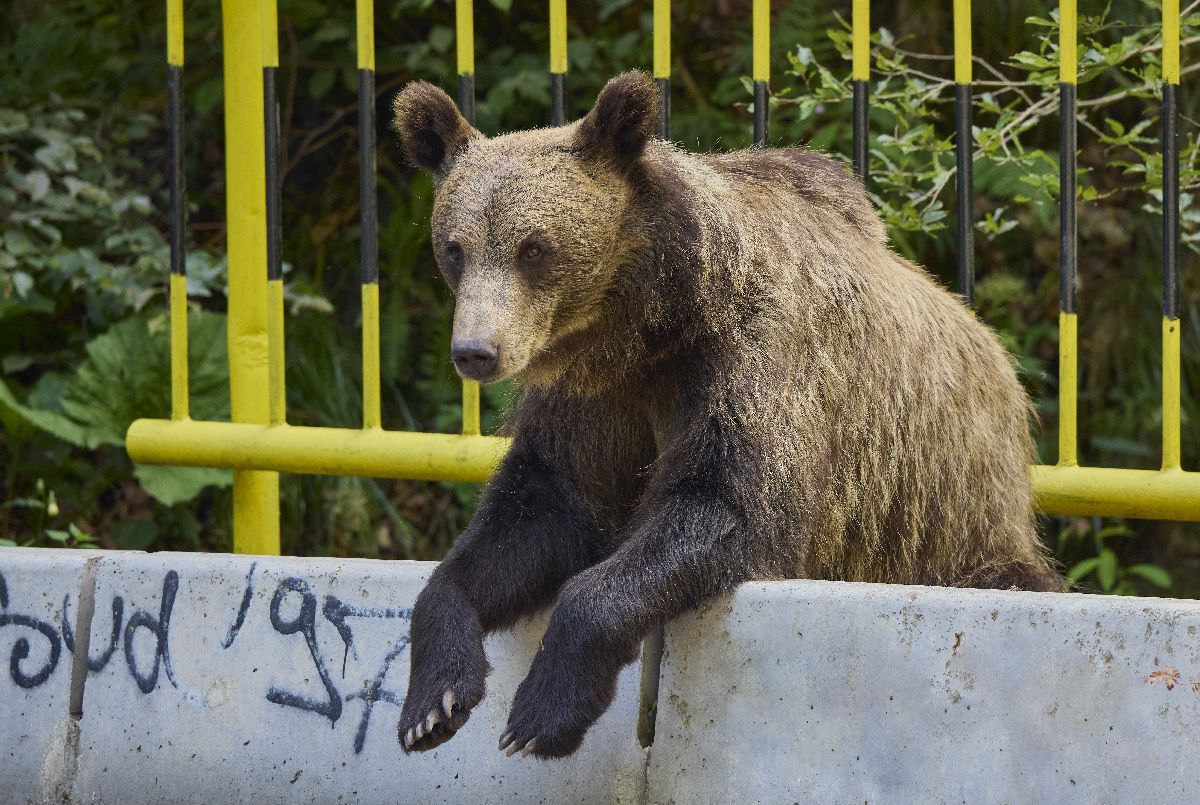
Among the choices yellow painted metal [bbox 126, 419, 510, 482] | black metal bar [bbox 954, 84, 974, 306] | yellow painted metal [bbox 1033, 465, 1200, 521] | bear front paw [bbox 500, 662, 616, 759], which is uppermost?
black metal bar [bbox 954, 84, 974, 306]

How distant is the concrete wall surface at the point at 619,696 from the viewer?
2.79m

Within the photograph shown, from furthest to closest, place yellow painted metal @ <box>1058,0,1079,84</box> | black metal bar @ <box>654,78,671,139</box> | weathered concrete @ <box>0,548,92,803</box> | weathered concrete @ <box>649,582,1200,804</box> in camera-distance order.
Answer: black metal bar @ <box>654,78,671,139</box> < yellow painted metal @ <box>1058,0,1079,84</box> < weathered concrete @ <box>0,548,92,803</box> < weathered concrete @ <box>649,582,1200,804</box>

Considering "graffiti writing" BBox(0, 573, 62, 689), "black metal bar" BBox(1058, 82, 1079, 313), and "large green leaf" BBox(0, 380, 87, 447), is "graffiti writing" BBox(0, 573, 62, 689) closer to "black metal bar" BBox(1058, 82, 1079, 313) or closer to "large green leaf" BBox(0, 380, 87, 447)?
"large green leaf" BBox(0, 380, 87, 447)

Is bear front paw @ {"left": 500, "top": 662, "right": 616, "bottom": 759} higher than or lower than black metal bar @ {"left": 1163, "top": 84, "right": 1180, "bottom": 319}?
lower

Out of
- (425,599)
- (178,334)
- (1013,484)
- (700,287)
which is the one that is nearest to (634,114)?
(700,287)

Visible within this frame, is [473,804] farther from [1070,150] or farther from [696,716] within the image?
[1070,150]

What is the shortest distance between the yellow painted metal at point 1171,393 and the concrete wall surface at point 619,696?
4.42ft

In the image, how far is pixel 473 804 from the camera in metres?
3.44

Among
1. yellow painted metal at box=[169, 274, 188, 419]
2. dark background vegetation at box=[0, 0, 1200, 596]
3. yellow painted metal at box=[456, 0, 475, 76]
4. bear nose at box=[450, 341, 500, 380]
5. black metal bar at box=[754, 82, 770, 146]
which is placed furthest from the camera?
dark background vegetation at box=[0, 0, 1200, 596]

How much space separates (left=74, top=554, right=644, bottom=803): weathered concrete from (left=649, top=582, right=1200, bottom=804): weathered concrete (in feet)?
1.58

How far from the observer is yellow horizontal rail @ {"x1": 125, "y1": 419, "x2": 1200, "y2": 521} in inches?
166

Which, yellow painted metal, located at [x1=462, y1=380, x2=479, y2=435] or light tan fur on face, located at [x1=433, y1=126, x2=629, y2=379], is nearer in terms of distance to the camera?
light tan fur on face, located at [x1=433, y1=126, x2=629, y2=379]

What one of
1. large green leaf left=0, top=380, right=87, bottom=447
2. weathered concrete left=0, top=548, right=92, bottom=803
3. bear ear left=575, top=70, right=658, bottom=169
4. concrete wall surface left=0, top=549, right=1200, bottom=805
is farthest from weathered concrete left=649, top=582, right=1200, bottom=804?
large green leaf left=0, top=380, right=87, bottom=447

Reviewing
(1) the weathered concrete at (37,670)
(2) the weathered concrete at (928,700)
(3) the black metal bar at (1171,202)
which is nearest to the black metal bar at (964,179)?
(3) the black metal bar at (1171,202)
